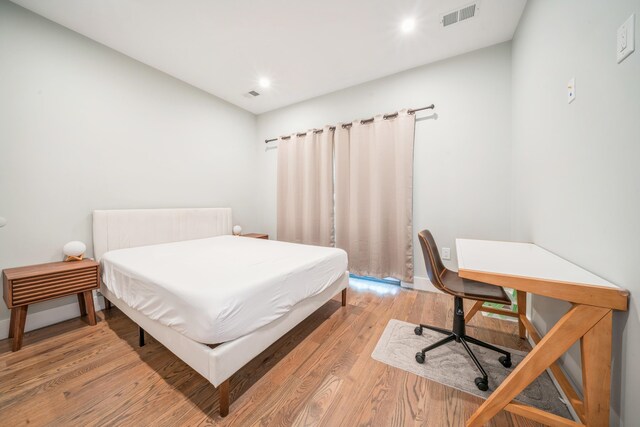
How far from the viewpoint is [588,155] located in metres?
1.14

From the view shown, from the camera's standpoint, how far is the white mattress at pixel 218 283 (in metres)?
1.21

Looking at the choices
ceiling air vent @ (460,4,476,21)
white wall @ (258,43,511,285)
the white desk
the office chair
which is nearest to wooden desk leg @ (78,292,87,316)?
the office chair

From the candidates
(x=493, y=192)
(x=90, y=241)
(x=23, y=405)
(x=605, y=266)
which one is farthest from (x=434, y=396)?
(x=90, y=241)

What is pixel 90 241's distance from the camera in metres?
2.41

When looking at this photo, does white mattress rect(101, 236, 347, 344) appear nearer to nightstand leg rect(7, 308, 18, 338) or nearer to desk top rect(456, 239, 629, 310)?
nightstand leg rect(7, 308, 18, 338)

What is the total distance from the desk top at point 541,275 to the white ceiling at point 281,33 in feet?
7.10

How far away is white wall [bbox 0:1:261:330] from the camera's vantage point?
1969 mm

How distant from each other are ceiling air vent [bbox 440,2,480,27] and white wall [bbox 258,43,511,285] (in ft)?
1.99

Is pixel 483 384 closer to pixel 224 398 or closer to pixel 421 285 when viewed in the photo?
pixel 224 398

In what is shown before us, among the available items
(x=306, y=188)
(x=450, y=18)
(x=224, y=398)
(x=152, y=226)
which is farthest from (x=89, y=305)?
(x=450, y=18)

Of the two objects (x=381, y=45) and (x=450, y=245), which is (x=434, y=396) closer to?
(x=450, y=245)

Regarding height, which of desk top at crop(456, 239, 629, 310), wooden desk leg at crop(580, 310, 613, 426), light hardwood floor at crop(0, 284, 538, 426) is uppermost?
desk top at crop(456, 239, 629, 310)

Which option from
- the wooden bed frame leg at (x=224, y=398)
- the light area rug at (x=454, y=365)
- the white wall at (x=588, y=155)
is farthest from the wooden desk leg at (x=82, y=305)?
the white wall at (x=588, y=155)

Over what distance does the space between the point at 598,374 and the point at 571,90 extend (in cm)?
143
